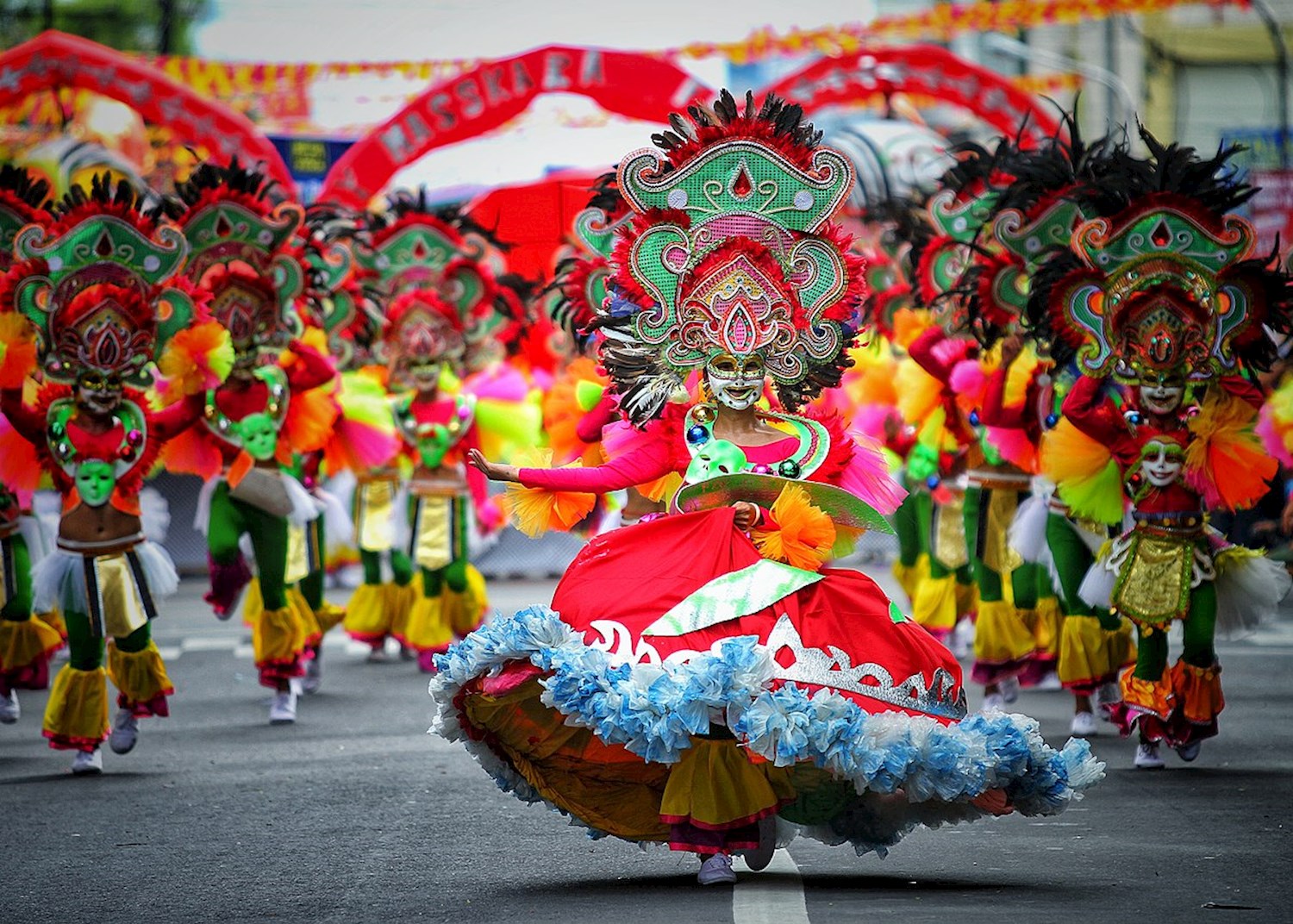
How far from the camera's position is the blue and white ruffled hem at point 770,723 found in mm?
6473

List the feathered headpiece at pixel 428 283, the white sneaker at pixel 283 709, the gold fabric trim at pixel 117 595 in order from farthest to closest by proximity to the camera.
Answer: the feathered headpiece at pixel 428 283, the white sneaker at pixel 283 709, the gold fabric trim at pixel 117 595

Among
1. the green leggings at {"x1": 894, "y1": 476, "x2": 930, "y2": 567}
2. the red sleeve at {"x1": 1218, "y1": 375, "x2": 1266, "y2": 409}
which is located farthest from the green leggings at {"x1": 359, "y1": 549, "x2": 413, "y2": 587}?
the red sleeve at {"x1": 1218, "y1": 375, "x2": 1266, "y2": 409}

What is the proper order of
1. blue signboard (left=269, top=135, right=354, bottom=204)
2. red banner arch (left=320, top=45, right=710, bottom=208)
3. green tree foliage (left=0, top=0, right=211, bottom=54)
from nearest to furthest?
1. red banner arch (left=320, top=45, right=710, bottom=208)
2. blue signboard (left=269, top=135, right=354, bottom=204)
3. green tree foliage (left=0, top=0, right=211, bottom=54)

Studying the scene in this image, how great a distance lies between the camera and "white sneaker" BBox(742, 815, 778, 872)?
22.9 ft

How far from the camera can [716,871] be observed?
6918 mm

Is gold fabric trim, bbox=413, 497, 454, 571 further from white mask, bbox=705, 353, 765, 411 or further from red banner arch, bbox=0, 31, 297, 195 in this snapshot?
white mask, bbox=705, 353, 765, 411

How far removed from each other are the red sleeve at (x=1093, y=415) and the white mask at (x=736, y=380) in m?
3.01

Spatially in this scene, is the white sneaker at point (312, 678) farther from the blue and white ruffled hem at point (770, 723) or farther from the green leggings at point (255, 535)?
the blue and white ruffled hem at point (770, 723)

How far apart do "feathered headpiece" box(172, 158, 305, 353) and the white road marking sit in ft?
18.9

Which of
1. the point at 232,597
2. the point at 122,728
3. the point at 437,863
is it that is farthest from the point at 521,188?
the point at 437,863

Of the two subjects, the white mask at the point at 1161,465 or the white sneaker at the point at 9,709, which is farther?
the white sneaker at the point at 9,709

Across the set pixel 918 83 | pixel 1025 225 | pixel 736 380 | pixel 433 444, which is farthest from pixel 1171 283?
pixel 918 83

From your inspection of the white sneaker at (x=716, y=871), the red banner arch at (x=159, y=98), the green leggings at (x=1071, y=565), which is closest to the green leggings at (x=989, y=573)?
the green leggings at (x=1071, y=565)

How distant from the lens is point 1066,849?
25.5 ft
